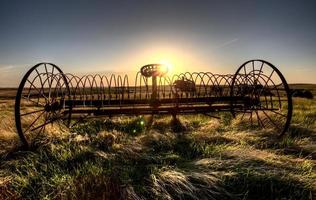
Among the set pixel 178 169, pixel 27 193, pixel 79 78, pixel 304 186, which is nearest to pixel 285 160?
pixel 304 186

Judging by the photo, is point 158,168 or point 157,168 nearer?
point 157,168

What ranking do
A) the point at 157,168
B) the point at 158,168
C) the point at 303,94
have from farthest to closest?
1. the point at 303,94
2. the point at 158,168
3. the point at 157,168

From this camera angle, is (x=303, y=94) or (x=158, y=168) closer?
(x=158, y=168)

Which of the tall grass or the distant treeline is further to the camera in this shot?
the distant treeline

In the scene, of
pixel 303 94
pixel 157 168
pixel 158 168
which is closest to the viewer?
pixel 157 168

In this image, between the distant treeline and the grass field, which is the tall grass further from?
the distant treeline

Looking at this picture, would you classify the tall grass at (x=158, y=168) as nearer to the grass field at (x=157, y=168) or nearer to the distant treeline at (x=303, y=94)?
the grass field at (x=157, y=168)

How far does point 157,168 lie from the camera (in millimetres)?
4785

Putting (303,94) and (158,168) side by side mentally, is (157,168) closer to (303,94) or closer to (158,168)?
(158,168)

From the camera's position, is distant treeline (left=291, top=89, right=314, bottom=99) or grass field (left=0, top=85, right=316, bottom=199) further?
distant treeline (left=291, top=89, right=314, bottom=99)

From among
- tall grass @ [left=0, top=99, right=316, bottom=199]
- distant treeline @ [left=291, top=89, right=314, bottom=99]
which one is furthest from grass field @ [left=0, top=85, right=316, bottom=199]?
distant treeline @ [left=291, top=89, right=314, bottom=99]

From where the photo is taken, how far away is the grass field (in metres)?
4.11

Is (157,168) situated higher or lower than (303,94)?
lower

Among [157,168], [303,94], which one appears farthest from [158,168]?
[303,94]
